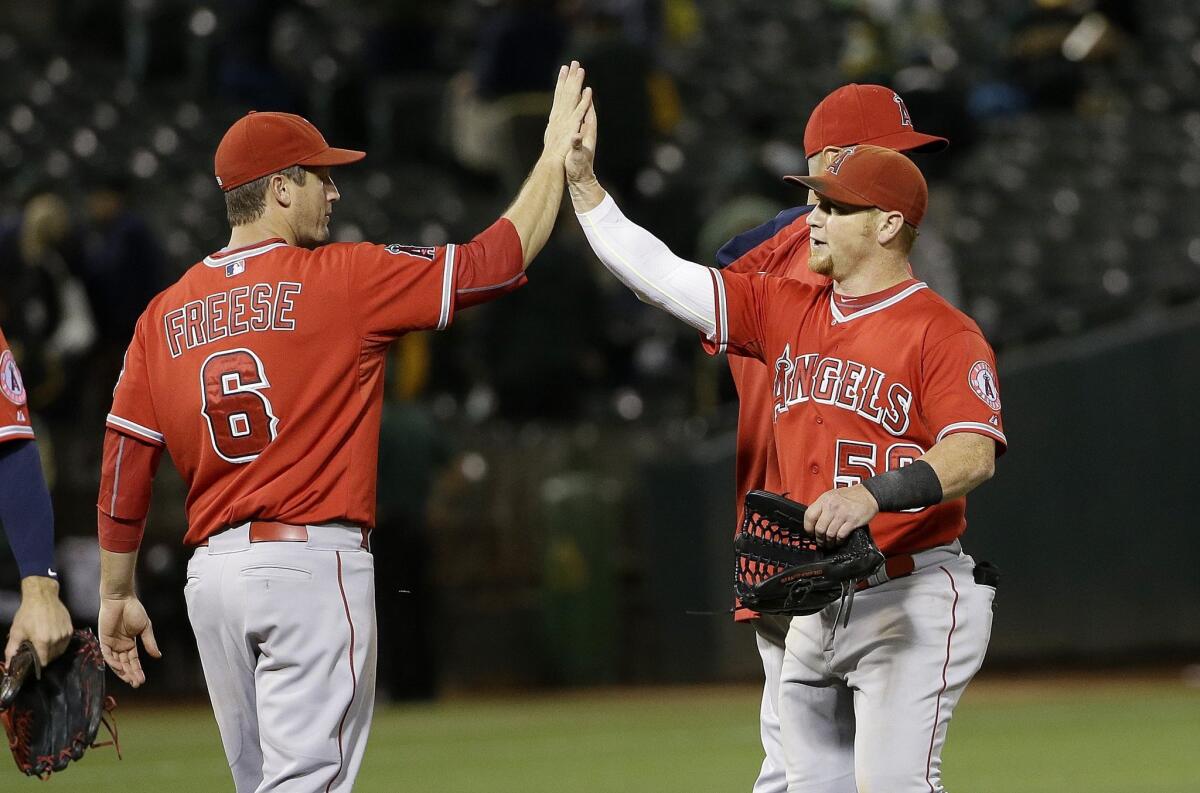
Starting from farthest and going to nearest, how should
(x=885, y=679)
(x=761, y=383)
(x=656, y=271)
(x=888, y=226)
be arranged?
(x=761, y=383)
(x=656, y=271)
(x=888, y=226)
(x=885, y=679)

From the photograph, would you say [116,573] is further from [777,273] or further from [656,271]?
[777,273]

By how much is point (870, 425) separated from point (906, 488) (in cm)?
34

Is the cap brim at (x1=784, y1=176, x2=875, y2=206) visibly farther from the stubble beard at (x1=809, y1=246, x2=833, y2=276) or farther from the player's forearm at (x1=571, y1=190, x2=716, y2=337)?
the player's forearm at (x1=571, y1=190, x2=716, y2=337)

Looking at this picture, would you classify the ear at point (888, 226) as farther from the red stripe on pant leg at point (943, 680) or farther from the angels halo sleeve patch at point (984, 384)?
the red stripe on pant leg at point (943, 680)

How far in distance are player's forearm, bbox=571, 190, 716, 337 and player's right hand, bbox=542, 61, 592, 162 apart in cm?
20

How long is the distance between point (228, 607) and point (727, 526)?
7.31 metres

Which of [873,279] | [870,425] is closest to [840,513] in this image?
[870,425]

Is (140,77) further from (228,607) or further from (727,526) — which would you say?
(228,607)

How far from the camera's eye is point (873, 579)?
13.5ft

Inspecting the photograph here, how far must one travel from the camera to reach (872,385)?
13.4 ft

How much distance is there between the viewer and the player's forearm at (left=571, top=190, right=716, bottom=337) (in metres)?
4.27

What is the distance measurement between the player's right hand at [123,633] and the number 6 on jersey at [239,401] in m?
0.53

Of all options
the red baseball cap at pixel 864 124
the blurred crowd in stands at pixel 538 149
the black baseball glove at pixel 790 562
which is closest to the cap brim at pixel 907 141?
the red baseball cap at pixel 864 124

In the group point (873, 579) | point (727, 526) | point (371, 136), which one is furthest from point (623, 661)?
point (873, 579)
